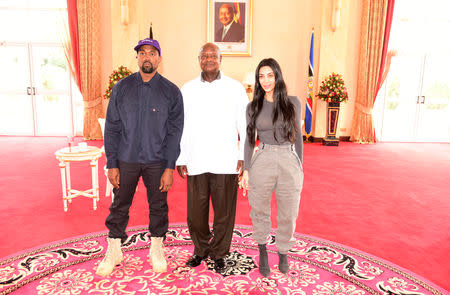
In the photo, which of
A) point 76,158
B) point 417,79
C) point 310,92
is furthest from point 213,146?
point 417,79

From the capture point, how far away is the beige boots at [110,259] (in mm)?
2727

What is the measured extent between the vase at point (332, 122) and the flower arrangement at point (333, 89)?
0.16m

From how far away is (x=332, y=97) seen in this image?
883 cm

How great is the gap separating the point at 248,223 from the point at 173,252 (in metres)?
1.05

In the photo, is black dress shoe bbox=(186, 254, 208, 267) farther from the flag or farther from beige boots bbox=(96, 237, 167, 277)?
the flag

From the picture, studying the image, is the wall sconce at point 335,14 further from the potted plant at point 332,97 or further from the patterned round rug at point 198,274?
the patterned round rug at point 198,274

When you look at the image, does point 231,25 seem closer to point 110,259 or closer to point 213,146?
point 213,146

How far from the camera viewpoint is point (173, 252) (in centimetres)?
313

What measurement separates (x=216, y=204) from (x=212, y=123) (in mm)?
677

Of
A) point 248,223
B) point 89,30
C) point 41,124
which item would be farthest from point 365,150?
point 41,124

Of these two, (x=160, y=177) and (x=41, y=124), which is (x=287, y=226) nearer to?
(x=160, y=177)

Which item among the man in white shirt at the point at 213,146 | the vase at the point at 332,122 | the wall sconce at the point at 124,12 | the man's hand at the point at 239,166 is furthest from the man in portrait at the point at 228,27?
the man's hand at the point at 239,166

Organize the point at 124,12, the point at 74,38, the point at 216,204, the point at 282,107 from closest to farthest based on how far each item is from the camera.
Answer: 1. the point at 282,107
2. the point at 216,204
3. the point at 124,12
4. the point at 74,38

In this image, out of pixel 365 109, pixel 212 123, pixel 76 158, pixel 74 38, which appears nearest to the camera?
pixel 212 123
